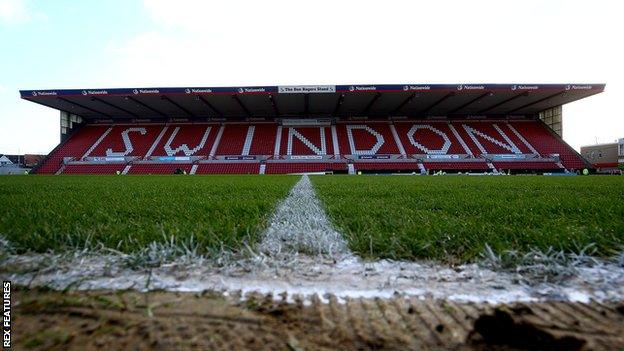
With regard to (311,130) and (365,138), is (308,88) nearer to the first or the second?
(311,130)

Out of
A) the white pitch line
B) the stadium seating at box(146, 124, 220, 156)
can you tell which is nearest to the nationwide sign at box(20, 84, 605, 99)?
the stadium seating at box(146, 124, 220, 156)

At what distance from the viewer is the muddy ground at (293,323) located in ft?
2.32

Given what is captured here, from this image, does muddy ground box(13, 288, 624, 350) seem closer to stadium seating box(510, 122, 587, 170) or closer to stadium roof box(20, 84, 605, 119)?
stadium roof box(20, 84, 605, 119)

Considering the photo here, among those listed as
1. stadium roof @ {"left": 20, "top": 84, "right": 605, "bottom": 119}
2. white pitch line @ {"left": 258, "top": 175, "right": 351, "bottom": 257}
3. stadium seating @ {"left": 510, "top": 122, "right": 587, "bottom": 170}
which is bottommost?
white pitch line @ {"left": 258, "top": 175, "right": 351, "bottom": 257}

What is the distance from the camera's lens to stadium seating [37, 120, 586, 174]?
84.2 feet

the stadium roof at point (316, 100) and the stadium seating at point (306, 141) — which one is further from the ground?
the stadium roof at point (316, 100)

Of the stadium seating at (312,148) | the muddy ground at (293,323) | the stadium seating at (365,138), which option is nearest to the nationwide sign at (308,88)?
the stadium seating at (312,148)

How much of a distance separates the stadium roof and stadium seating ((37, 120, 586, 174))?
50.2 inches

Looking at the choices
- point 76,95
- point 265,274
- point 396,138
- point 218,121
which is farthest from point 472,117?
point 265,274

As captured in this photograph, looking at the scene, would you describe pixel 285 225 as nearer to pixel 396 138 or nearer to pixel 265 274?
pixel 265 274

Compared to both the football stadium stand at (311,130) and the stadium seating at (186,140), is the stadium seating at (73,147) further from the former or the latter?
the stadium seating at (186,140)

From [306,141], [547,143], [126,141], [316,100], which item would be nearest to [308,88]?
[316,100]

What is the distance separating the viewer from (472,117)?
29.8m

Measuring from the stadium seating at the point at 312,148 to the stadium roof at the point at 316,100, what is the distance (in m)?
1.28
